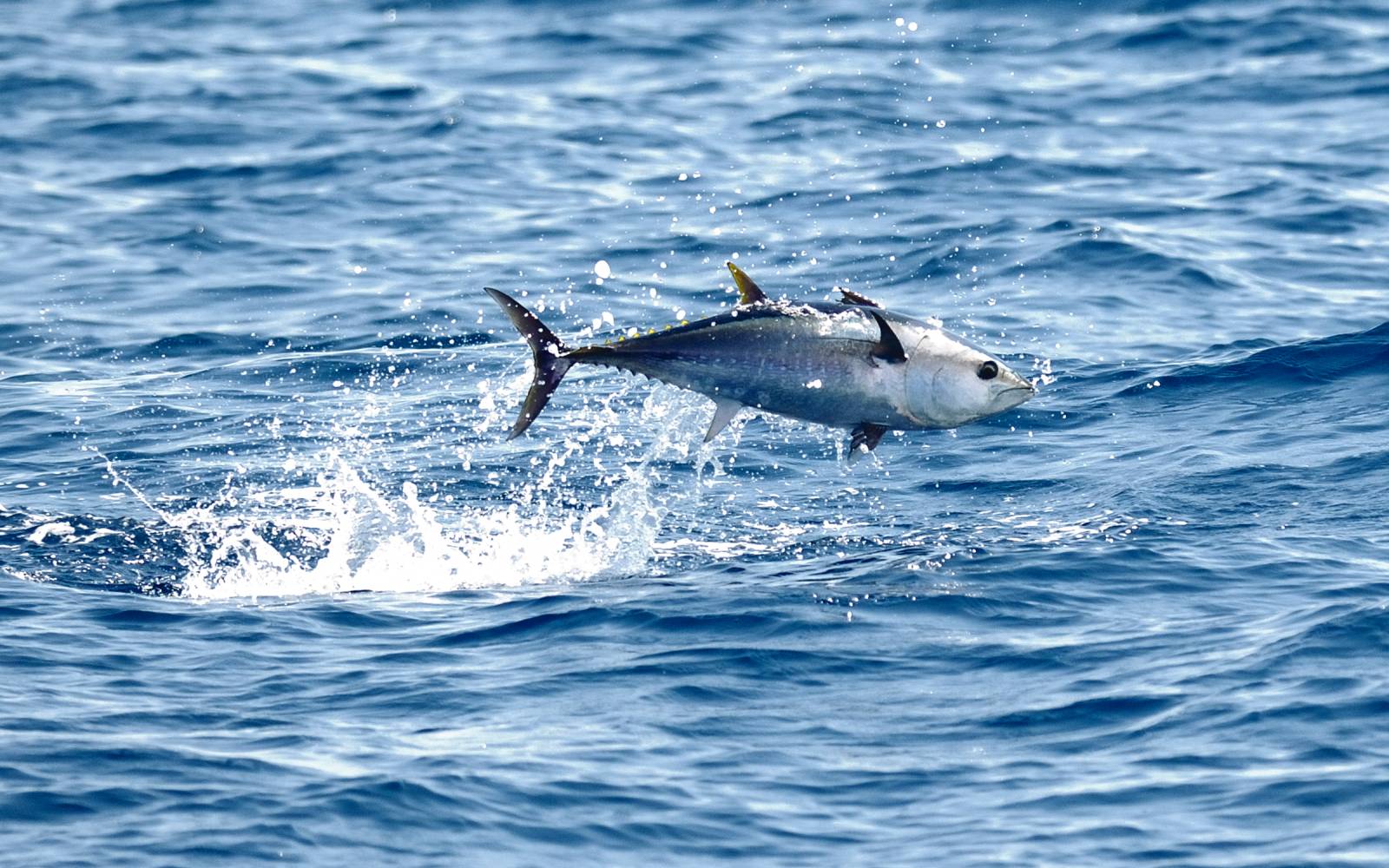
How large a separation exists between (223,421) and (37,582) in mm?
3632

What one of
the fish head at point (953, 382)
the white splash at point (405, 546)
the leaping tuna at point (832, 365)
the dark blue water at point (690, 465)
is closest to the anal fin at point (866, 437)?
the leaping tuna at point (832, 365)

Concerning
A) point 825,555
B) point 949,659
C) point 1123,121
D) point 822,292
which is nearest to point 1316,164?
point 1123,121

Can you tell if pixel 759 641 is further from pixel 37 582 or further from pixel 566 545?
pixel 37 582

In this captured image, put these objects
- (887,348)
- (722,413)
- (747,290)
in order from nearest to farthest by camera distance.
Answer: (887,348), (747,290), (722,413)

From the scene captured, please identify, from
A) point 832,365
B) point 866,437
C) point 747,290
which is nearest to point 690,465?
point 866,437

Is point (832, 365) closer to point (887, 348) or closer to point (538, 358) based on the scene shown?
point (887, 348)

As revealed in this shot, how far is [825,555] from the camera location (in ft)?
37.2

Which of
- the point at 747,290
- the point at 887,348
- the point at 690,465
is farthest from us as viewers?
the point at 690,465

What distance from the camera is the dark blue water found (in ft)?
27.1

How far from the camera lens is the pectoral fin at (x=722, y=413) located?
9.91 m

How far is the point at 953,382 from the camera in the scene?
376 inches

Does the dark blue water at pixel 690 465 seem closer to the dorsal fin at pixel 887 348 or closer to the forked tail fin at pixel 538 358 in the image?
the forked tail fin at pixel 538 358

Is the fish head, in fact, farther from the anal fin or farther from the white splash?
the white splash

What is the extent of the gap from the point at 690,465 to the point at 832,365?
4071mm
